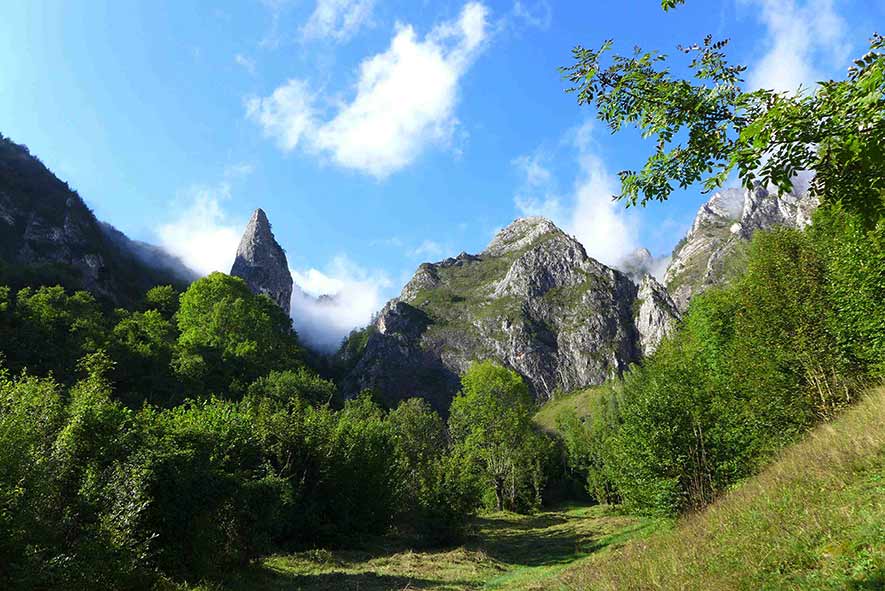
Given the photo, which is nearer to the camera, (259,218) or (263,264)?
(263,264)

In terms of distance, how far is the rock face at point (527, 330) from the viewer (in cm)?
15325

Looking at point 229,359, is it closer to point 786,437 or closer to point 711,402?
point 711,402

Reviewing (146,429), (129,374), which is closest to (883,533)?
(146,429)

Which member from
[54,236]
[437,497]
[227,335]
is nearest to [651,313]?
[227,335]

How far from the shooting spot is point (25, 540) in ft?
33.5

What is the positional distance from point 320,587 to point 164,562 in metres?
5.43

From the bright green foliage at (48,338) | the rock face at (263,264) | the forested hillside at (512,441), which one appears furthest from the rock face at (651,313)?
the bright green foliage at (48,338)

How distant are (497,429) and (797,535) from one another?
39.8m

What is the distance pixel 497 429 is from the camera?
47.1 metres

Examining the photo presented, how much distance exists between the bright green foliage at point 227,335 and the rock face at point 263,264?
Result: 7669 centimetres

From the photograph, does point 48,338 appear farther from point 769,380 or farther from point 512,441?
point 769,380

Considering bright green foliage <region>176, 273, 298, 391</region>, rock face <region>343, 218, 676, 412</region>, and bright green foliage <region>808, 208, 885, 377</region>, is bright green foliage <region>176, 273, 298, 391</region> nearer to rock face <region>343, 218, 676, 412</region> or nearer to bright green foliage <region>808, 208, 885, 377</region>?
bright green foliage <region>808, 208, 885, 377</region>

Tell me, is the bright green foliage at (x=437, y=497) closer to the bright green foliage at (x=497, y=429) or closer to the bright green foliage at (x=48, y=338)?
the bright green foliage at (x=497, y=429)

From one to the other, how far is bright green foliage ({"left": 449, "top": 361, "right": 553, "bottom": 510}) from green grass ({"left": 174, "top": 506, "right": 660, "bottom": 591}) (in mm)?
11668
